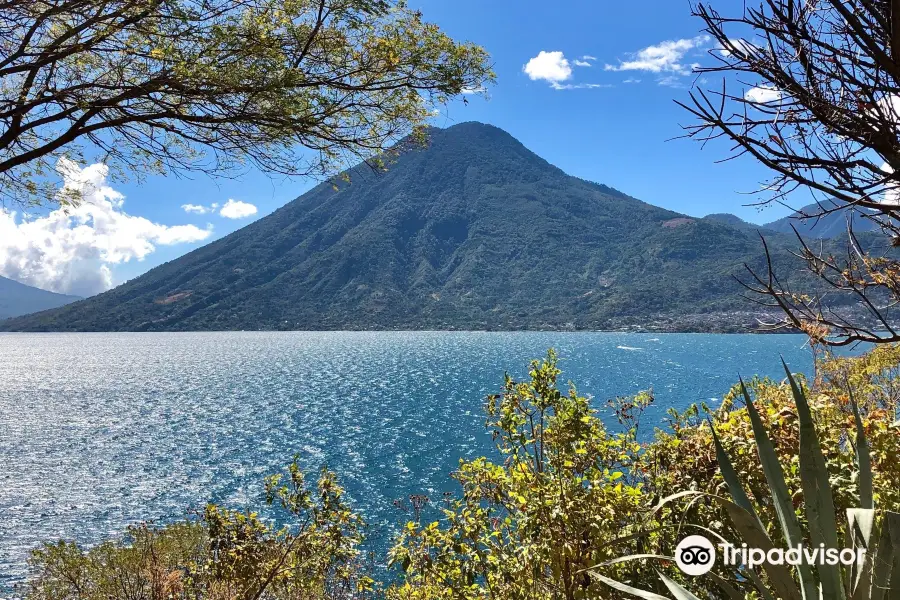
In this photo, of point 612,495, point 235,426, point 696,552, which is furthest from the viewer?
point 235,426

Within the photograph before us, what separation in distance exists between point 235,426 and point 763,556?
6286cm

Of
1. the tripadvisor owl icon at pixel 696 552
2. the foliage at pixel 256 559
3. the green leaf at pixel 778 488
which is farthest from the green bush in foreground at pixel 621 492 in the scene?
the foliage at pixel 256 559

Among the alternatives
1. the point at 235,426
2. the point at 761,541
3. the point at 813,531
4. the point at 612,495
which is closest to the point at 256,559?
the point at 612,495

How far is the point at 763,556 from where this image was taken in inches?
88.4

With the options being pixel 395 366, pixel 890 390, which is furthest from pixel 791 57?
pixel 395 366

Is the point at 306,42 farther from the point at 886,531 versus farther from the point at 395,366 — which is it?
the point at 395,366

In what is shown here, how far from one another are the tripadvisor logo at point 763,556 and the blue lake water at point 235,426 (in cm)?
2792

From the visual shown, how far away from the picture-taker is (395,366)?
118 metres

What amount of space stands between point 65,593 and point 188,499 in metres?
27.0

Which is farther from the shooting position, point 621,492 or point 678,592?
point 621,492

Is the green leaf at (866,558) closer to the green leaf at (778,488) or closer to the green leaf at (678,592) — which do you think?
the green leaf at (778,488)

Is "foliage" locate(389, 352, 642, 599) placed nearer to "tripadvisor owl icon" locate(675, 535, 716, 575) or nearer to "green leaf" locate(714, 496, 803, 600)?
"tripadvisor owl icon" locate(675, 535, 716, 575)

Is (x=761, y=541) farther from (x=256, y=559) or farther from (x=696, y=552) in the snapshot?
(x=256, y=559)

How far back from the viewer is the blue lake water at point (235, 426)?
3372 centimetres
